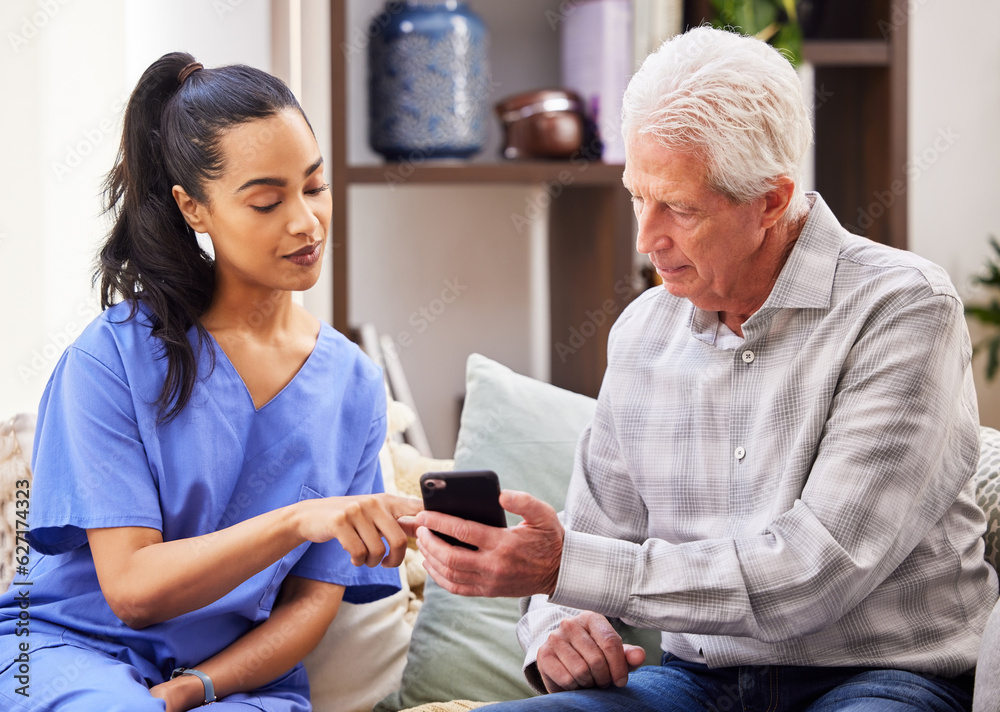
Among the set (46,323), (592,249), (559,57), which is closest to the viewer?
(46,323)

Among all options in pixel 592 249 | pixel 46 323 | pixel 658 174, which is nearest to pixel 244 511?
pixel 658 174

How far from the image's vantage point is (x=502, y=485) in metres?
1.49

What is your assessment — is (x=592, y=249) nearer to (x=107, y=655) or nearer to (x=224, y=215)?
(x=224, y=215)

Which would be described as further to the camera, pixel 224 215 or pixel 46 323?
pixel 46 323

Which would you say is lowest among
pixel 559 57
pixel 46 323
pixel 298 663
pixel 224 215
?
pixel 298 663

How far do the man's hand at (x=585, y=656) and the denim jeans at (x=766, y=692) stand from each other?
0.02 meters

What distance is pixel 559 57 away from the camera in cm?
235

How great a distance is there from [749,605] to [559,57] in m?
1.70

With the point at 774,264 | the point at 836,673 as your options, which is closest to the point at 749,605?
the point at 836,673

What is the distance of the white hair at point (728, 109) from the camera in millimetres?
1072

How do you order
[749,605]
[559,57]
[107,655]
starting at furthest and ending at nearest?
[559,57]
[107,655]
[749,605]

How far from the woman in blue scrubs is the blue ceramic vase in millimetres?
853

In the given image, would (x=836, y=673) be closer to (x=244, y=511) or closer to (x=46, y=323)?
(x=244, y=511)

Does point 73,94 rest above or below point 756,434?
above
